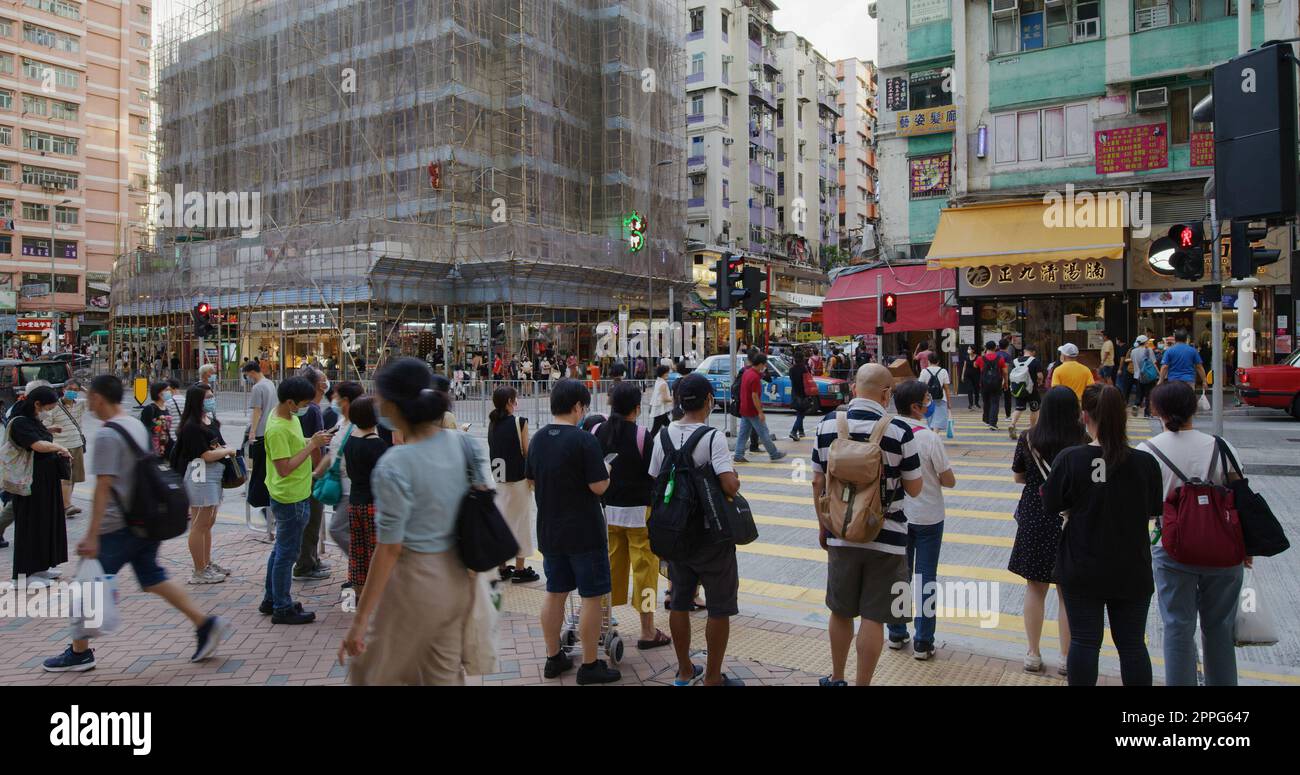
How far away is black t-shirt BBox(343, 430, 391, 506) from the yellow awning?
786 inches

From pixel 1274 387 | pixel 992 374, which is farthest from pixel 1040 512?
pixel 1274 387

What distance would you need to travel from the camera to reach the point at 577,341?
3591 centimetres

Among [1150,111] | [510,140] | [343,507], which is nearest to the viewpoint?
[343,507]

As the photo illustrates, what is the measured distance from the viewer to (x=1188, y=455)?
3881mm

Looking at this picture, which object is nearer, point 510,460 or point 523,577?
point 510,460

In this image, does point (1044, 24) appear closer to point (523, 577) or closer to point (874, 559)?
point (523, 577)

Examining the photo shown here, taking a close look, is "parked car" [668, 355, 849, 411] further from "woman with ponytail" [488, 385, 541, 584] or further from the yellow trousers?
the yellow trousers

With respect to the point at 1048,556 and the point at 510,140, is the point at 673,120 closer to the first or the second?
the point at 510,140

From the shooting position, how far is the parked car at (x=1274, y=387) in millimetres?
15977

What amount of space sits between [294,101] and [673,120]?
17093 mm

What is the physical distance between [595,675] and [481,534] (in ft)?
5.48

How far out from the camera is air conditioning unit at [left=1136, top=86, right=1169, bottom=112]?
21328 mm

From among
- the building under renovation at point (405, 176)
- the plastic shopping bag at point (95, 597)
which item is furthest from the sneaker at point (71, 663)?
the building under renovation at point (405, 176)
